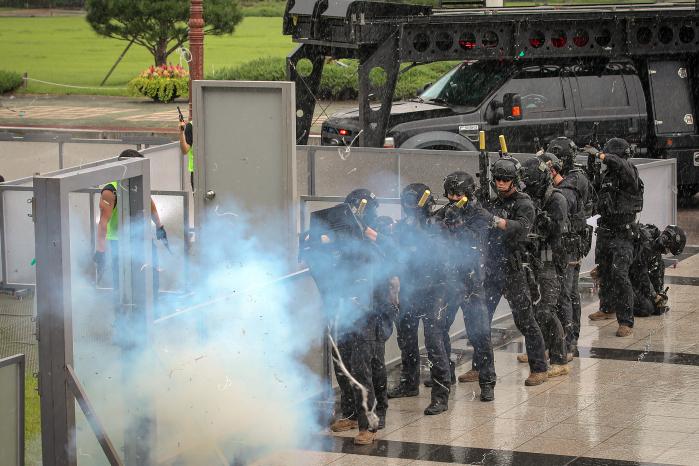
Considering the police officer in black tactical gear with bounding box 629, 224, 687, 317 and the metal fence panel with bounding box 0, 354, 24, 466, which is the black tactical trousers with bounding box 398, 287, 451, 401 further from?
the metal fence panel with bounding box 0, 354, 24, 466

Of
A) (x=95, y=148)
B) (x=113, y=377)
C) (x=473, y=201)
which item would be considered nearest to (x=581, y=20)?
(x=95, y=148)

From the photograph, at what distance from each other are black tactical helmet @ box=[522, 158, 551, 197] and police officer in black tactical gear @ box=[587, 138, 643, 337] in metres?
1.43

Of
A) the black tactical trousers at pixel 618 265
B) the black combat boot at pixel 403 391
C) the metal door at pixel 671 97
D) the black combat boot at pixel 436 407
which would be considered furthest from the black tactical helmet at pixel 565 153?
the metal door at pixel 671 97

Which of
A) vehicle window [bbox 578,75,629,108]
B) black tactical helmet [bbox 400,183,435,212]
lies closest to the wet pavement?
black tactical helmet [bbox 400,183,435,212]

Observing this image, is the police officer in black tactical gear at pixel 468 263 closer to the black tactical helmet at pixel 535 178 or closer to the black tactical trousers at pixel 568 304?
the black tactical helmet at pixel 535 178

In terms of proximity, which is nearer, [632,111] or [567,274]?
[567,274]

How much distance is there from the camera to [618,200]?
11.4 metres

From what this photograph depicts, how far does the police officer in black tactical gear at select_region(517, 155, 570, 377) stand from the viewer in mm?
9984

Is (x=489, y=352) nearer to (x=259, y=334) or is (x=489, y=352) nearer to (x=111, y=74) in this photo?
(x=259, y=334)

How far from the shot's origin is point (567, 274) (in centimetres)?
1045

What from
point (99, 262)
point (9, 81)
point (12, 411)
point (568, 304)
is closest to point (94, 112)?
point (9, 81)

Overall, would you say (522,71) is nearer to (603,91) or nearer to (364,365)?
(603,91)

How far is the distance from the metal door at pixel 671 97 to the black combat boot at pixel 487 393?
8539 mm

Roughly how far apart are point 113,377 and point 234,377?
106 centimetres
